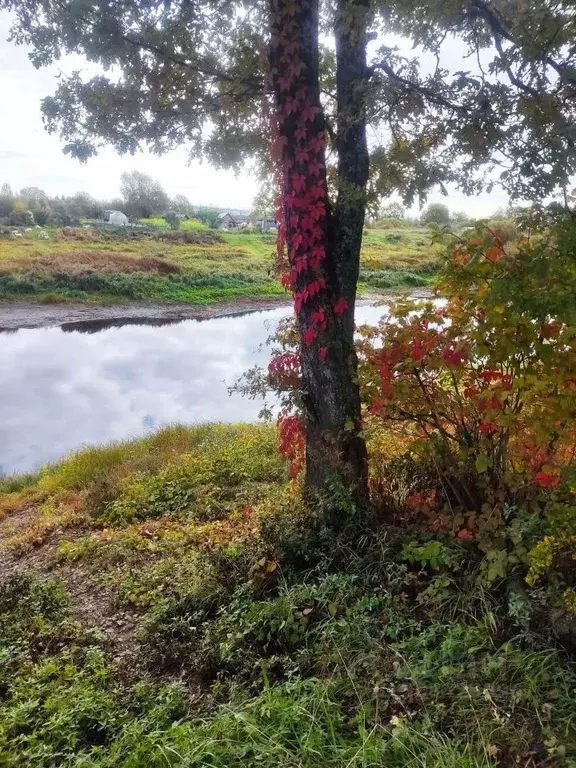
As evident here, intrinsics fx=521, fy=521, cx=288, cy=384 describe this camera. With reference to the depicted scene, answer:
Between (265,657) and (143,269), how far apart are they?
29.4 meters

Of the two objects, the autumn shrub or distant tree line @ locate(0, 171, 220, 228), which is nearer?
the autumn shrub

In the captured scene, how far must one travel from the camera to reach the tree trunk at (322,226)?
4.24 meters

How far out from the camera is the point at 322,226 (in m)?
4.41

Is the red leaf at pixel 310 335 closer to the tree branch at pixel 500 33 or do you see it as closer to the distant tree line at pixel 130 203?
the tree branch at pixel 500 33

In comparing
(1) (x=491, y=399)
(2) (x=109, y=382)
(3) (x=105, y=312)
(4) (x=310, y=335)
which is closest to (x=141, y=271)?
(3) (x=105, y=312)

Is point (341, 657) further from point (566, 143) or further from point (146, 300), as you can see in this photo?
point (146, 300)

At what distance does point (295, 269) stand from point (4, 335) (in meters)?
18.6

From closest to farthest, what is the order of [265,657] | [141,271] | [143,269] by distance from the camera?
1. [265,657]
2. [141,271]
3. [143,269]

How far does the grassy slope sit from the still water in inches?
213

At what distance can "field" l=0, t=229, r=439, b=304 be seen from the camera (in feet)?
85.8

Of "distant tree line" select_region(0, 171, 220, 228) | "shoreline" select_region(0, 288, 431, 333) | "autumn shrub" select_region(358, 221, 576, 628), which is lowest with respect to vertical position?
"shoreline" select_region(0, 288, 431, 333)

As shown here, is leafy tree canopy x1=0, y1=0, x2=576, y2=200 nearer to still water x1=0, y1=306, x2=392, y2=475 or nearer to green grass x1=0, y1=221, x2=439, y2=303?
still water x1=0, y1=306, x2=392, y2=475

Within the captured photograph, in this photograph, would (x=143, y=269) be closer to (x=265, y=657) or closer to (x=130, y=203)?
(x=265, y=657)

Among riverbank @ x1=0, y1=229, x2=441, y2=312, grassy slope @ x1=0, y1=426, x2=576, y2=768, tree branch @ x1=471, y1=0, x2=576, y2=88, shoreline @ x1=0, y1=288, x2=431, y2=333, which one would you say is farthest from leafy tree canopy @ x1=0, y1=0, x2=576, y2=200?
shoreline @ x1=0, y1=288, x2=431, y2=333
